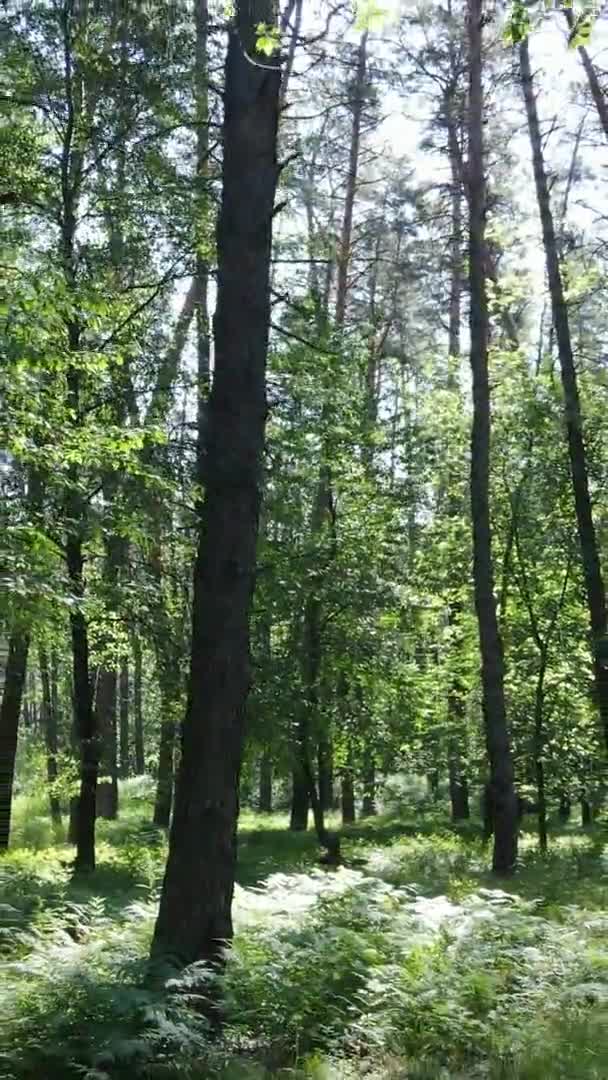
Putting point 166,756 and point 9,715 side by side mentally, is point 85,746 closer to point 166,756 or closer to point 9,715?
point 9,715

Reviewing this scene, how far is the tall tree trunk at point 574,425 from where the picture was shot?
45.8 ft

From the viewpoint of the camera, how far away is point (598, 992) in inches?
201

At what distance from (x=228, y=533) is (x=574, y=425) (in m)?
9.97

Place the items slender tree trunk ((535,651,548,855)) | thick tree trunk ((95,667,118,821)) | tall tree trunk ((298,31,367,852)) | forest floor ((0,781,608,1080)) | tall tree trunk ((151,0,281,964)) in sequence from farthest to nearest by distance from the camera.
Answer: slender tree trunk ((535,651,548,855)) → tall tree trunk ((298,31,367,852)) → thick tree trunk ((95,667,118,821)) → tall tree trunk ((151,0,281,964)) → forest floor ((0,781,608,1080))

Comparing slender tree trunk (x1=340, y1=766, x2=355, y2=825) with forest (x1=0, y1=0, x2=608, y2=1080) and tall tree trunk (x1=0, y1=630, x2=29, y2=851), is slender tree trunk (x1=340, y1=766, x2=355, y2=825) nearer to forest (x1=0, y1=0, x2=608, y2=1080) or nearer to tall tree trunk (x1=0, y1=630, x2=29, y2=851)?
forest (x1=0, y1=0, x2=608, y2=1080)

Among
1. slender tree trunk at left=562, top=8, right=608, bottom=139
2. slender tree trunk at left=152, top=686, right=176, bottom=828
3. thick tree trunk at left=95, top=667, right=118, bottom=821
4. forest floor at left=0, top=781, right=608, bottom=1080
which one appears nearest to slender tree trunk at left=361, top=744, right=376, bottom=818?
slender tree trunk at left=152, top=686, right=176, bottom=828

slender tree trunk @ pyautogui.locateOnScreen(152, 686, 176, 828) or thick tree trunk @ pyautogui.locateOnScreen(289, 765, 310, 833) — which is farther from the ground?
slender tree trunk @ pyautogui.locateOnScreen(152, 686, 176, 828)

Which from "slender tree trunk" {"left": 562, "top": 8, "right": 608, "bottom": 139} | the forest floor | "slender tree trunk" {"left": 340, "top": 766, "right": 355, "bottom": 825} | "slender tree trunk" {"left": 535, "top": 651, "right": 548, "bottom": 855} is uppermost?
"slender tree trunk" {"left": 562, "top": 8, "right": 608, "bottom": 139}

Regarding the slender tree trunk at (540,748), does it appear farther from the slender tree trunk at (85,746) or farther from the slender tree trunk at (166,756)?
the slender tree trunk at (85,746)

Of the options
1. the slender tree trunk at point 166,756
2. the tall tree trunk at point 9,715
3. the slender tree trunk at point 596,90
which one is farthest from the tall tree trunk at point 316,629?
the tall tree trunk at point 9,715

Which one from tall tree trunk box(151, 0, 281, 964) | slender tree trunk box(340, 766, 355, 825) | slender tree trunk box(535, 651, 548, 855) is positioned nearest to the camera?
tall tree trunk box(151, 0, 281, 964)

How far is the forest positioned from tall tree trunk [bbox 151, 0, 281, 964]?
0.02 metres

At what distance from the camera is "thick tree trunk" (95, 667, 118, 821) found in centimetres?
1281

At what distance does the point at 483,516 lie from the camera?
40.9 feet
